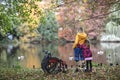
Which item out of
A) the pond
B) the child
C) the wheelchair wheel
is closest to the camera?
the child

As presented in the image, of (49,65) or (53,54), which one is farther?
(53,54)

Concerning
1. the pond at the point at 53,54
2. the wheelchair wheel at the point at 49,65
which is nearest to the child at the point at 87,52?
the wheelchair wheel at the point at 49,65

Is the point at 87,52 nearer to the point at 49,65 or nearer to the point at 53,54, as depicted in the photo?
the point at 49,65

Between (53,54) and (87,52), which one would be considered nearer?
(87,52)

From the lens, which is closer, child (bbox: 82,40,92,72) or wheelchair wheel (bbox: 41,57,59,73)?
child (bbox: 82,40,92,72)

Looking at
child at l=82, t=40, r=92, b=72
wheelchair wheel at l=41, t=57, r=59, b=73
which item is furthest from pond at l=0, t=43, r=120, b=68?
wheelchair wheel at l=41, t=57, r=59, b=73

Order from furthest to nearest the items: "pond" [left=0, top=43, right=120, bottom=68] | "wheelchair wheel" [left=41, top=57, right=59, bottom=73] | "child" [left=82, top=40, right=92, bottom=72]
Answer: "pond" [left=0, top=43, right=120, bottom=68] → "wheelchair wheel" [left=41, top=57, right=59, bottom=73] → "child" [left=82, top=40, right=92, bottom=72]

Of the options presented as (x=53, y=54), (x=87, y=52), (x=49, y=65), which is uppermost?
(x=53, y=54)

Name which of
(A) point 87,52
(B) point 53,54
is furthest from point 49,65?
(B) point 53,54

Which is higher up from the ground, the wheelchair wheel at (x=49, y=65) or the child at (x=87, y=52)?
the child at (x=87, y=52)

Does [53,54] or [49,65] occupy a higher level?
[53,54]

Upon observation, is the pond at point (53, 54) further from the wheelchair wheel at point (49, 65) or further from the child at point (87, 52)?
the wheelchair wheel at point (49, 65)

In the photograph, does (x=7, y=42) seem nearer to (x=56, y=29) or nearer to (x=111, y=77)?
(x=56, y=29)

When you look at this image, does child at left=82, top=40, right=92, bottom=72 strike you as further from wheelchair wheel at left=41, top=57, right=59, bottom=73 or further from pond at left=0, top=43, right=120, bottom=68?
pond at left=0, top=43, right=120, bottom=68
